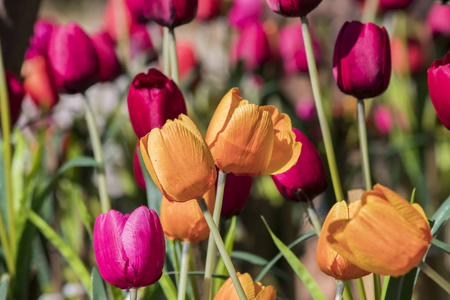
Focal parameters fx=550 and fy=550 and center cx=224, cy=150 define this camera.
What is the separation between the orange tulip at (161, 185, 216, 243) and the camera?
352mm

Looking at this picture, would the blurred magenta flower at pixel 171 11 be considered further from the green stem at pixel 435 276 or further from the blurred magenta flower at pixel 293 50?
the blurred magenta flower at pixel 293 50

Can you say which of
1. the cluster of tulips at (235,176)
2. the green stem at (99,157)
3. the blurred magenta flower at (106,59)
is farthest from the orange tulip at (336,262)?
the blurred magenta flower at (106,59)

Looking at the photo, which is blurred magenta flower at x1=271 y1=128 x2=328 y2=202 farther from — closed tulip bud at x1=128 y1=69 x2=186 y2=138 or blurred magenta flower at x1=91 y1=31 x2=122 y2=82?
blurred magenta flower at x1=91 y1=31 x2=122 y2=82

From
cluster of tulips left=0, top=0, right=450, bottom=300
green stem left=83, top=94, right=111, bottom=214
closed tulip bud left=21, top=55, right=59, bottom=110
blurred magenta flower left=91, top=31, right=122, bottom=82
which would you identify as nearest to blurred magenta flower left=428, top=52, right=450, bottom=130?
cluster of tulips left=0, top=0, right=450, bottom=300

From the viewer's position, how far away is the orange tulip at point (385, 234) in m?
0.22

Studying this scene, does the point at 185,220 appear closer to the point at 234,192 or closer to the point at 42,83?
the point at 234,192

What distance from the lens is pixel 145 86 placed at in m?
0.35

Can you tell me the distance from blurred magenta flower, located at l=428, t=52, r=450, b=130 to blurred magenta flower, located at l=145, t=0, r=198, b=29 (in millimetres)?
186

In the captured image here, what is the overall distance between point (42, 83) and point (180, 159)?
1.84 ft

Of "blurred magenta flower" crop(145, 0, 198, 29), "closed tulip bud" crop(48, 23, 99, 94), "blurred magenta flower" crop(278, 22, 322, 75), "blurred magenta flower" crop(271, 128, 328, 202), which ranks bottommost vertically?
"blurred magenta flower" crop(278, 22, 322, 75)

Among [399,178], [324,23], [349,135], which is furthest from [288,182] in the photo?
[324,23]

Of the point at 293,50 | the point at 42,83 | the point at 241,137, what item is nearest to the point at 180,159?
the point at 241,137

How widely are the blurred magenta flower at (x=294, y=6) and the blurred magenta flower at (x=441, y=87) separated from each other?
3.2 inches

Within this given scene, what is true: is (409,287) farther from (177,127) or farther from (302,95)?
(302,95)
